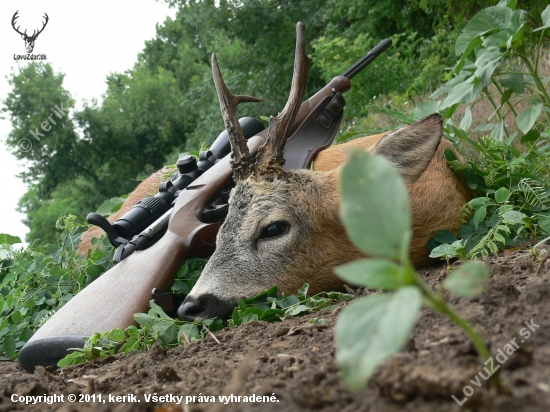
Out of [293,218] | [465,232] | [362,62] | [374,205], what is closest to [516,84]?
[362,62]

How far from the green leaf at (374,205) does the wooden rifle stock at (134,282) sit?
2893mm

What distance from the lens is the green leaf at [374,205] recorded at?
3.74 feet

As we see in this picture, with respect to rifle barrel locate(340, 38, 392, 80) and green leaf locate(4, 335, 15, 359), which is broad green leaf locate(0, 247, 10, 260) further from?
rifle barrel locate(340, 38, 392, 80)

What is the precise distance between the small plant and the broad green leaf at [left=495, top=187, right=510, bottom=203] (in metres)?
2.96

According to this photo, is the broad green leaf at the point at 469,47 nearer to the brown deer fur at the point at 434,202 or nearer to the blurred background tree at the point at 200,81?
the brown deer fur at the point at 434,202

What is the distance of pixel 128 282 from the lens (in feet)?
13.5

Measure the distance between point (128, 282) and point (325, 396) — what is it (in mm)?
3001

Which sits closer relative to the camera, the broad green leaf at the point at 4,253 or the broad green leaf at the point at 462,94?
the broad green leaf at the point at 462,94

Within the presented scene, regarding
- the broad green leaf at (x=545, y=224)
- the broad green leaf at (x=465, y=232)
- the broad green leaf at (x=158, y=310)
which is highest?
the broad green leaf at (x=158, y=310)

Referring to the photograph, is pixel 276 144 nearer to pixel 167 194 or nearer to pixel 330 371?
pixel 167 194

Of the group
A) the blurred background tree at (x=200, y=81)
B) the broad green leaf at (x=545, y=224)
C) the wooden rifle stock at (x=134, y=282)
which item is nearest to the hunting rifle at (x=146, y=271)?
the wooden rifle stock at (x=134, y=282)

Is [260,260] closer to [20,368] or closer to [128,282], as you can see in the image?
[128,282]

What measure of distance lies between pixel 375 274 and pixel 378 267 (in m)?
0.02

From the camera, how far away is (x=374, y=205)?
1160mm
